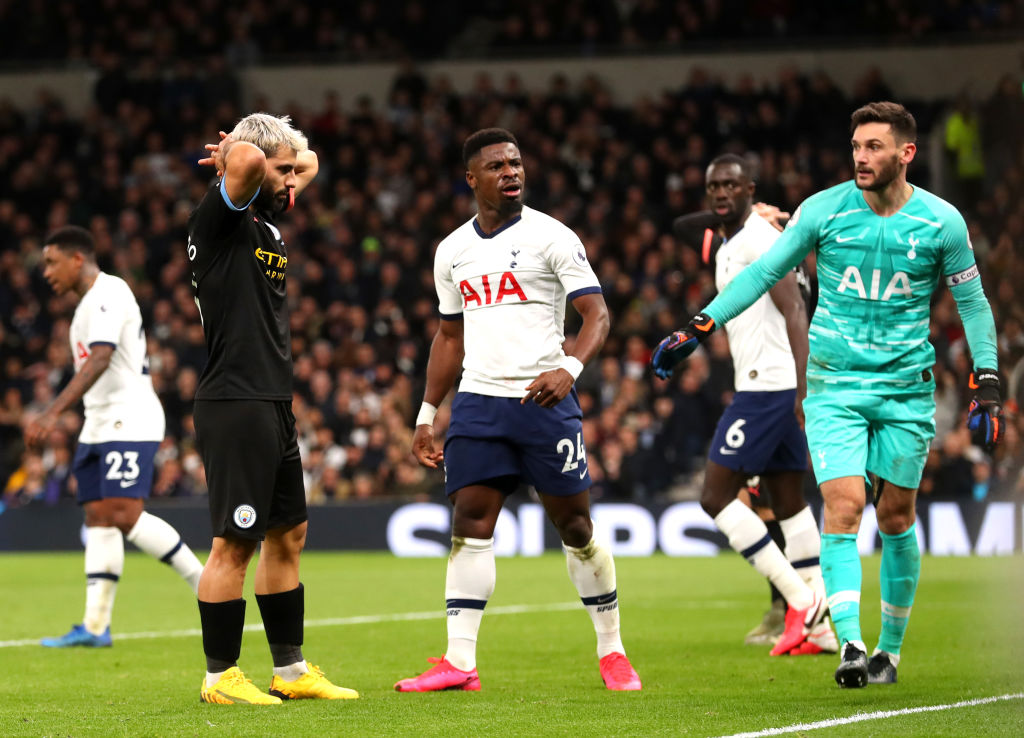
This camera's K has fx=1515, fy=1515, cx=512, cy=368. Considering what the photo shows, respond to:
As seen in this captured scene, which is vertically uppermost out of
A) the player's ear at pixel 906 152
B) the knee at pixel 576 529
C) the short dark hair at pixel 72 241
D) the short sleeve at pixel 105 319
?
the player's ear at pixel 906 152

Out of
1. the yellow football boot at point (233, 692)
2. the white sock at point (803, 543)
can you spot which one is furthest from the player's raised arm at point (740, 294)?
the white sock at point (803, 543)

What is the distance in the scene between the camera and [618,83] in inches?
1010

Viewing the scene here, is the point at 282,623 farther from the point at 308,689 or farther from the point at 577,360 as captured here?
the point at 577,360

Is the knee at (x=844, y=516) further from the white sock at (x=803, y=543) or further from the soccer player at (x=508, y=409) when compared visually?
the white sock at (x=803, y=543)

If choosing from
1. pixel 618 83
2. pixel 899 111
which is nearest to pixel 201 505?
pixel 618 83

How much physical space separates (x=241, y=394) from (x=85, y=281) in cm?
378

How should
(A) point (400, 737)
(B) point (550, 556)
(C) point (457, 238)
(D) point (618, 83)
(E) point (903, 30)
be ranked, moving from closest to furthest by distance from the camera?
(A) point (400, 737), (C) point (457, 238), (B) point (550, 556), (E) point (903, 30), (D) point (618, 83)

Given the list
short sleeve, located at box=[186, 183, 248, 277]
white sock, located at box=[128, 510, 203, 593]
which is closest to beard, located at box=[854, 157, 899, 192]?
short sleeve, located at box=[186, 183, 248, 277]

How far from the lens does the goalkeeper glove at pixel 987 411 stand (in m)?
6.31

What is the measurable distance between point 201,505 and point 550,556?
4.51m

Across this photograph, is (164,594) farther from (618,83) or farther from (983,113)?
(618,83)

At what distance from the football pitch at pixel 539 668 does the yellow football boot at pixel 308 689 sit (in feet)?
0.38

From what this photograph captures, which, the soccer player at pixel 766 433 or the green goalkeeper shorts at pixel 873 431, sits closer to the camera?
the green goalkeeper shorts at pixel 873 431

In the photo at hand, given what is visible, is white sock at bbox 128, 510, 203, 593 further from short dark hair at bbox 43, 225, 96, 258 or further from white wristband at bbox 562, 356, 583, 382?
white wristband at bbox 562, 356, 583, 382
